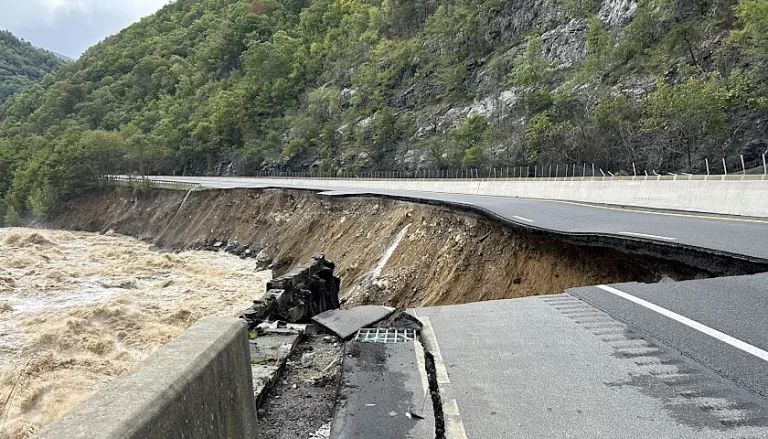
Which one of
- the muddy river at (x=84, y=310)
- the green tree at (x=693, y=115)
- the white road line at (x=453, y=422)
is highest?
the green tree at (x=693, y=115)

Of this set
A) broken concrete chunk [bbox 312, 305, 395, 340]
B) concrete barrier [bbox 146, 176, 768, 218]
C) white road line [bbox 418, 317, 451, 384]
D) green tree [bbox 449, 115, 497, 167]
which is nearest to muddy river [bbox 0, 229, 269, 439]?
broken concrete chunk [bbox 312, 305, 395, 340]

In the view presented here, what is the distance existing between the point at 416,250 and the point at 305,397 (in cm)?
1205

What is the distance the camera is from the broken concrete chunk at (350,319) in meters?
6.18

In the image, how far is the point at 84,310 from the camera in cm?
1961

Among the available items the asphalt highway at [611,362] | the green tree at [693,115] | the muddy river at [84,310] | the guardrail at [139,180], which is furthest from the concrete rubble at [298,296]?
the guardrail at [139,180]

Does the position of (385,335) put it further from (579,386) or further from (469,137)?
(469,137)

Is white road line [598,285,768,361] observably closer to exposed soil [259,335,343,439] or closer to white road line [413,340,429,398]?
white road line [413,340,429,398]

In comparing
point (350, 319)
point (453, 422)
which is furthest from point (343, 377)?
point (350, 319)

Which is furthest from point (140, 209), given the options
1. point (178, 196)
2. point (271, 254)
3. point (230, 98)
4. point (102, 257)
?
point (230, 98)

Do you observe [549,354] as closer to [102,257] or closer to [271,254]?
[271,254]

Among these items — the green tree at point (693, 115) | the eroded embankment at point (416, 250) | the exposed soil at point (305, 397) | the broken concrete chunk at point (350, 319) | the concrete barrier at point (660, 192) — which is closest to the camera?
the exposed soil at point (305, 397)

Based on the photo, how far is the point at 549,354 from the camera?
15.7 ft

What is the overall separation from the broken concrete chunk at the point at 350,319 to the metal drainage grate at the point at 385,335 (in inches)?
7.0

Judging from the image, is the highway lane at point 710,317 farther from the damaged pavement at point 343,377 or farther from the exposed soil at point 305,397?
the exposed soil at point 305,397
